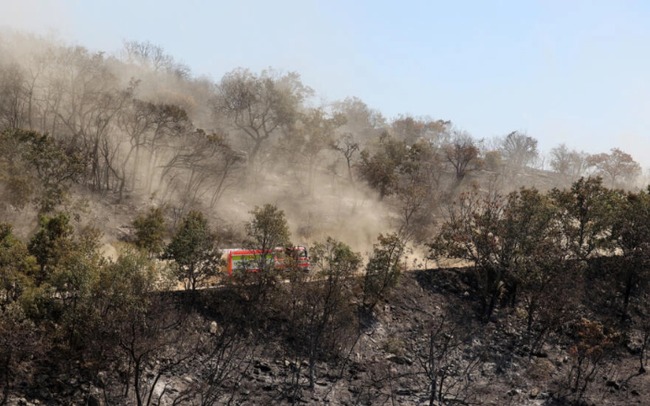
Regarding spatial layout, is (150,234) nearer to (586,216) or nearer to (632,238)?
(586,216)

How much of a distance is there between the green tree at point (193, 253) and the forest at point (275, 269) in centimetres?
12

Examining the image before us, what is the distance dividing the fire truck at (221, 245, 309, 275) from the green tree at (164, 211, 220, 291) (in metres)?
1.43

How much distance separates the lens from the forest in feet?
88.6

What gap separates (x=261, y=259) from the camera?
34.3m

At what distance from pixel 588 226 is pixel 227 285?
1064 inches

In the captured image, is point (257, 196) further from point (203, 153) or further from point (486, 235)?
point (486, 235)

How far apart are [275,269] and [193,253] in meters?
4.67

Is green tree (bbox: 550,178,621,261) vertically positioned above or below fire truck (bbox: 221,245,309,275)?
above

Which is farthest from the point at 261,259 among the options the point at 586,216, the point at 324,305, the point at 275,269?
the point at 586,216

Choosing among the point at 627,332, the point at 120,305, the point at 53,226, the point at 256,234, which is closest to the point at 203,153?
the point at 256,234

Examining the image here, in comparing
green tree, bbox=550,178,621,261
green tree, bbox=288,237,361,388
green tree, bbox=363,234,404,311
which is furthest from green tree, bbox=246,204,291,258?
green tree, bbox=550,178,621,261

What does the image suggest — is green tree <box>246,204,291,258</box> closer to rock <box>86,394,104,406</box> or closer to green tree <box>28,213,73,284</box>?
green tree <box>28,213,73,284</box>

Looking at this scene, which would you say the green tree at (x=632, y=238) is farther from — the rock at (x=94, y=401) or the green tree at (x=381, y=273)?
the rock at (x=94, y=401)

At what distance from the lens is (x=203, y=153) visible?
54.2 meters
